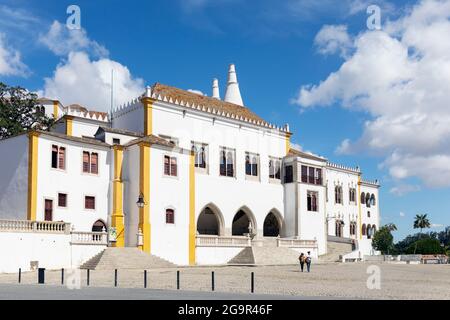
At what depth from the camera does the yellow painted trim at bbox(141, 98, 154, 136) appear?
145ft

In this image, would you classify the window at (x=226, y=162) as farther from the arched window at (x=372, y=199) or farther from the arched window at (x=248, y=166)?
the arched window at (x=372, y=199)

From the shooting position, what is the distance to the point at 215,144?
1911 inches

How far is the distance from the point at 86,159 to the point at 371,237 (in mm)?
45556

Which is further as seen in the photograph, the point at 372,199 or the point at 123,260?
the point at 372,199

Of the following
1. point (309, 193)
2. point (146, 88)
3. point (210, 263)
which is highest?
point (146, 88)

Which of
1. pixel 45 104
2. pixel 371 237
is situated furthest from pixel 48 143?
pixel 371 237

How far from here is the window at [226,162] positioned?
48.8 m

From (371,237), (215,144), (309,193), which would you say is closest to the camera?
(215,144)

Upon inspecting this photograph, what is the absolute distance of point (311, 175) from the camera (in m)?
54.5

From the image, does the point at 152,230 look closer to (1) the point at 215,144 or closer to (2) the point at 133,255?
(2) the point at 133,255

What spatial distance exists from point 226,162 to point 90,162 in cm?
1283

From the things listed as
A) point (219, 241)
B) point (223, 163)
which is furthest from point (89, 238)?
point (223, 163)

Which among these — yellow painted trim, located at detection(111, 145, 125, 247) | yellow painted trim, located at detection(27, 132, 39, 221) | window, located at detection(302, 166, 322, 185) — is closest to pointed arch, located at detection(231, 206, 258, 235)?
window, located at detection(302, 166, 322, 185)

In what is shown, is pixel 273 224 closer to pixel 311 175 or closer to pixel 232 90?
pixel 311 175
